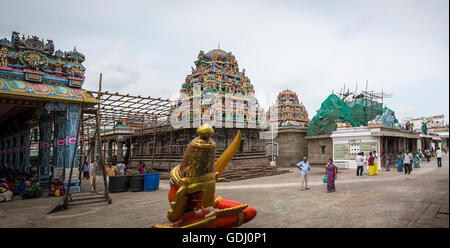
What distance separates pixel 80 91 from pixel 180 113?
7.65 meters

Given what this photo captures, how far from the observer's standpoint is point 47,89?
33.6 ft

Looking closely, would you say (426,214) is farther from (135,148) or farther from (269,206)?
(135,148)

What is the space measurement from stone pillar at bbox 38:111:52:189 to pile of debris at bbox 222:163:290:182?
340 inches

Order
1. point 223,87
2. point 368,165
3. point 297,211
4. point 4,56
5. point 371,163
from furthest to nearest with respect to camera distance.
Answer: point 223,87 → point 368,165 → point 371,163 → point 4,56 → point 297,211

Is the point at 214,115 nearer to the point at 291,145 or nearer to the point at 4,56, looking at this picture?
the point at 291,145

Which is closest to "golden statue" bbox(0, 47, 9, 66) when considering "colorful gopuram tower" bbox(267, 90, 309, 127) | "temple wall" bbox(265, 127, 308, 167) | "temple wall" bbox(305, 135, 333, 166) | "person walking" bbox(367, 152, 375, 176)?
"person walking" bbox(367, 152, 375, 176)

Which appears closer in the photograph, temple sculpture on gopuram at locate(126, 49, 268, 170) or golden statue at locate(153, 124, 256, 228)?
golden statue at locate(153, 124, 256, 228)

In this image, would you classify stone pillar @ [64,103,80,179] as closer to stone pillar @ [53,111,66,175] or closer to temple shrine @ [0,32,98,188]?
temple shrine @ [0,32,98,188]

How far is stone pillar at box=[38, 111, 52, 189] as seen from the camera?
38.8 ft

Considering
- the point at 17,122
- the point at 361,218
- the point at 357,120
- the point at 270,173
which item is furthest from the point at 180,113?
the point at 357,120

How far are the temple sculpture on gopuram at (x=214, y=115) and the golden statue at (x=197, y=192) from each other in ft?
37.0

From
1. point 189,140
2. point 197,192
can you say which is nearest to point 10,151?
point 189,140

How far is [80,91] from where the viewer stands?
36.5ft

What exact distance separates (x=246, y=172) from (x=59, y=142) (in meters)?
9.96
